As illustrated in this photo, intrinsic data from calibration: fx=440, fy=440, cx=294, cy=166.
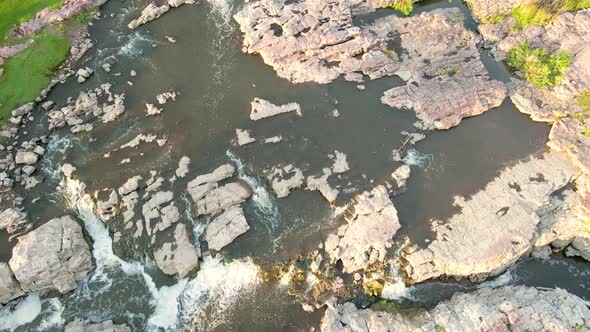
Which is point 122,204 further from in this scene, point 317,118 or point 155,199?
point 317,118

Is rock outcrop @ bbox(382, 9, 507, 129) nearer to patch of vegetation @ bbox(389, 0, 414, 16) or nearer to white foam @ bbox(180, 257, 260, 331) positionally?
patch of vegetation @ bbox(389, 0, 414, 16)

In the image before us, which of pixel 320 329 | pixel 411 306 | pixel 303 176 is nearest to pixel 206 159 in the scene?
pixel 303 176

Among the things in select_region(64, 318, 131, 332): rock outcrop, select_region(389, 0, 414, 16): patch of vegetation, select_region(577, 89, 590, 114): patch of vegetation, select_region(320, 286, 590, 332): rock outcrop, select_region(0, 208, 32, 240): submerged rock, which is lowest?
select_region(320, 286, 590, 332): rock outcrop

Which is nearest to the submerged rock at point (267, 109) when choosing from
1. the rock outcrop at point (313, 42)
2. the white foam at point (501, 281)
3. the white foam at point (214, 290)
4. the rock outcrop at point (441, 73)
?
the rock outcrop at point (313, 42)

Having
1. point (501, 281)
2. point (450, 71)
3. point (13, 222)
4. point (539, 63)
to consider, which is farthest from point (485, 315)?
point (13, 222)

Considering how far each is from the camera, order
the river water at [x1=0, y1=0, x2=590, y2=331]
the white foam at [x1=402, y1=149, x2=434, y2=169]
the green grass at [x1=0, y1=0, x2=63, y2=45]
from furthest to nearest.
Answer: the green grass at [x1=0, y1=0, x2=63, y2=45]
the white foam at [x1=402, y1=149, x2=434, y2=169]
the river water at [x1=0, y1=0, x2=590, y2=331]

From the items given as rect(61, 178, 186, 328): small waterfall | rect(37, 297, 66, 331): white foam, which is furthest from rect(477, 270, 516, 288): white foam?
rect(37, 297, 66, 331): white foam
